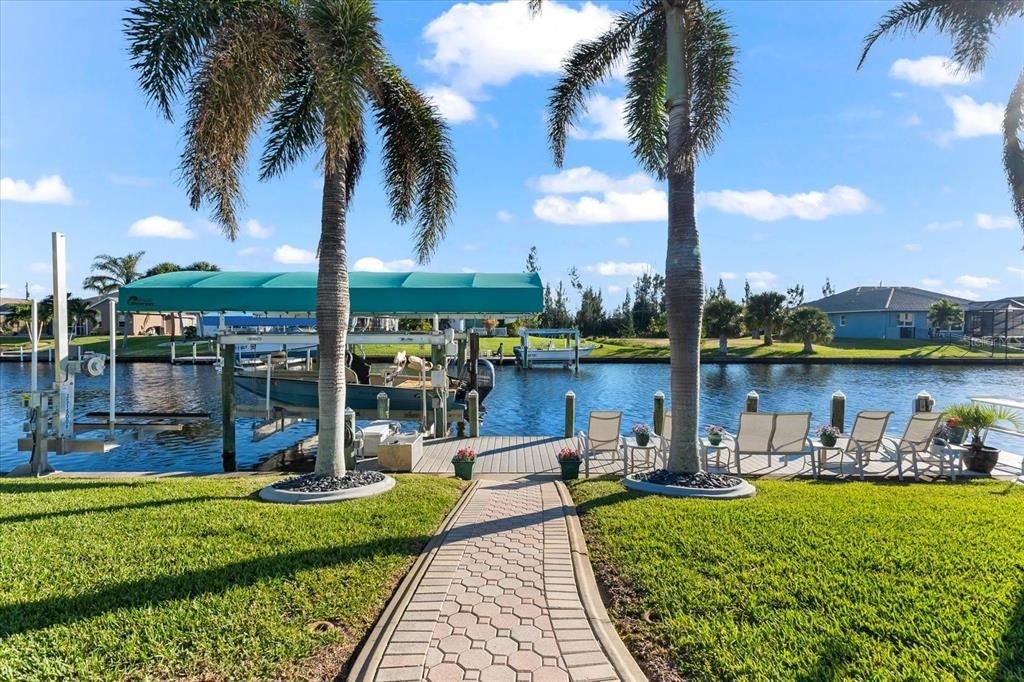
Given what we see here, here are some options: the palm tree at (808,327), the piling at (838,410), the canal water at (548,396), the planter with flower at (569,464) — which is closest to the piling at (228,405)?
the canal water at (548,396)

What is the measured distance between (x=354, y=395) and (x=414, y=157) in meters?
8.39

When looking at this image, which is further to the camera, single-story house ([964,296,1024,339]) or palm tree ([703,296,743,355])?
single-story house ([964,296,1024,339])

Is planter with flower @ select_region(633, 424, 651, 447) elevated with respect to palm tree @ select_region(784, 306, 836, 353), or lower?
lower

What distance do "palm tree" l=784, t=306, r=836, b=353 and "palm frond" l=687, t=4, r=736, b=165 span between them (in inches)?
1706

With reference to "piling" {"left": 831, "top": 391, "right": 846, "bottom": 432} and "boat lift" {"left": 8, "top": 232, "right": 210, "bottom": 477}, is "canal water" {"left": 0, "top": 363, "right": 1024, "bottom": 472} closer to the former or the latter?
"boat lift" {"left": 8, "top": 232, "right": 210, "bottom": 477}

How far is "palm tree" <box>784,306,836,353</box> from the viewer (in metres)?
45.8

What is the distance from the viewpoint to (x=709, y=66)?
25.5 feet

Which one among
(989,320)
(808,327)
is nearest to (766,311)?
(808,327)

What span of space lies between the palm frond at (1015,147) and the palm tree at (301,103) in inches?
378

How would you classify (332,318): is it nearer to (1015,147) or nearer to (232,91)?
(232,91)

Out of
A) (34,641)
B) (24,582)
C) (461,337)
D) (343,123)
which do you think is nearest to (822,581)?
(34,641)

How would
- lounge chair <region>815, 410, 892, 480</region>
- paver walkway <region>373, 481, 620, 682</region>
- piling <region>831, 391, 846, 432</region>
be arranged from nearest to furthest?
paver walkway <region>373, 481, 620, 682</region> → lounge chair <region>815, 410, 892, 480</region> → piling <region>831, 391, 846, 432</region>

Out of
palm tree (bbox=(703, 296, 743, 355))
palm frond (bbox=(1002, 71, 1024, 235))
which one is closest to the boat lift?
palm frond (bbox=(1002, 71, 1024, 235))

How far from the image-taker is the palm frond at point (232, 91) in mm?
6516
